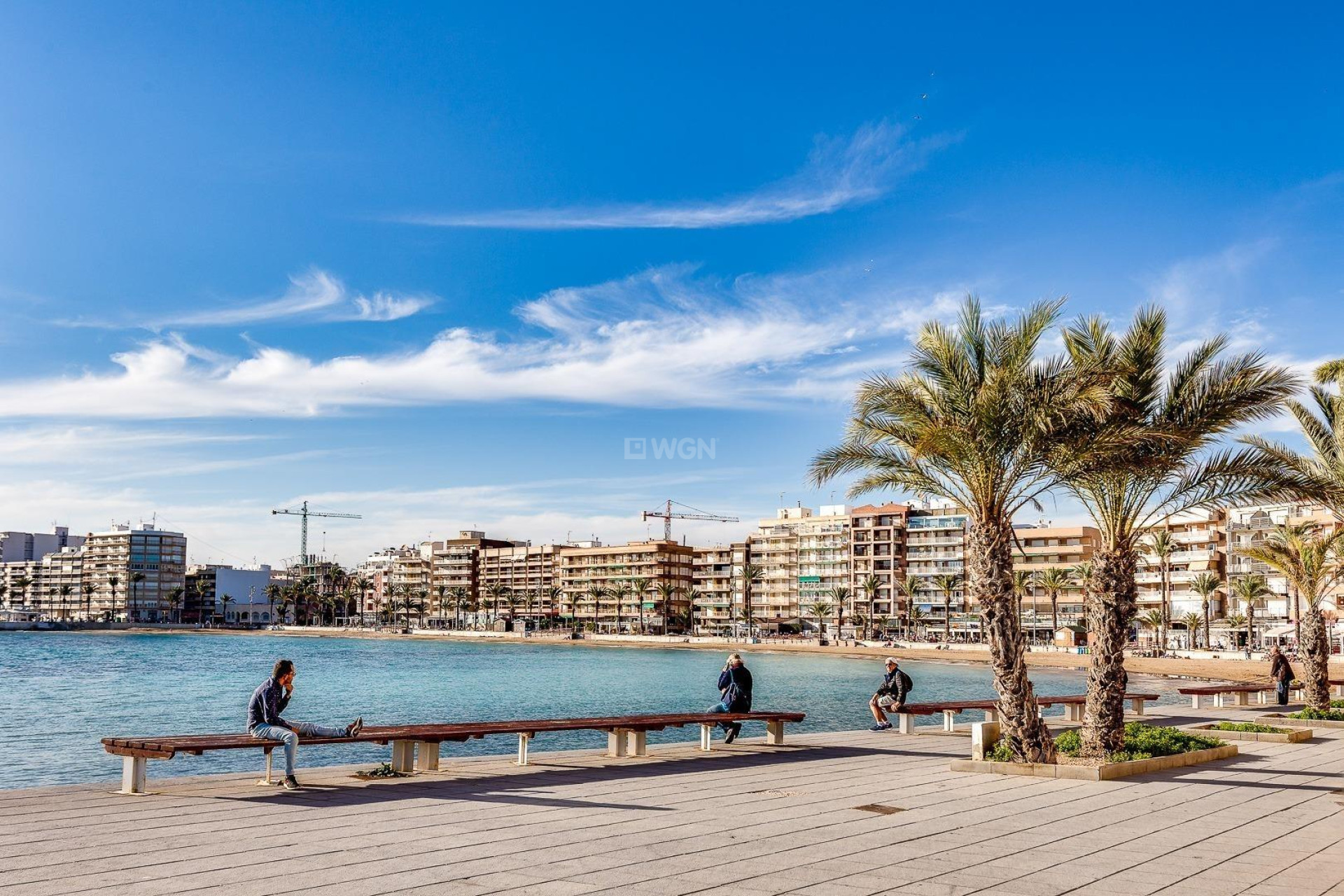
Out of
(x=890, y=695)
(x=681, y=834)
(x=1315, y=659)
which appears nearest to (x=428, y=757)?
(x=681, y=834)

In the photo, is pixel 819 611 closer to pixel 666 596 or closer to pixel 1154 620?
pixel 666 596

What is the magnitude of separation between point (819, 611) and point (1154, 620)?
4926 centimetres

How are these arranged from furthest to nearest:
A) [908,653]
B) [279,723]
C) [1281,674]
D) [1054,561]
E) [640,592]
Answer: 1. [640,592]
2. [1054,561]
3. [908,653]
4. [1281,674]
5. [279,723]

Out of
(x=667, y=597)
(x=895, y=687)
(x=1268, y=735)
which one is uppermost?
(x=895, y=687)

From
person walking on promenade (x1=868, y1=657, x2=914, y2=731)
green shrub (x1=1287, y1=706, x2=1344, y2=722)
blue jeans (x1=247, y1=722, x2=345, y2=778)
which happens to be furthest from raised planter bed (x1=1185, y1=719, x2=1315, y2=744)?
blue jeans (x1=247, y1=722, x2=345, y2=778)

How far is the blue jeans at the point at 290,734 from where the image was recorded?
484 inches

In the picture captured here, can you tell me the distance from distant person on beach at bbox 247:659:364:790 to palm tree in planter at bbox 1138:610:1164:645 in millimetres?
113556

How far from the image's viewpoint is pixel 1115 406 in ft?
51.1

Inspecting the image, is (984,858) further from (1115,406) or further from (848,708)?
(848,708)

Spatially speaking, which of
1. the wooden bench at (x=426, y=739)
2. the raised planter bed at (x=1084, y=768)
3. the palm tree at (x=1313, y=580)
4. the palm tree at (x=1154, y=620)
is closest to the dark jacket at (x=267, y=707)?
the wooden bench at (x=426, y=739)

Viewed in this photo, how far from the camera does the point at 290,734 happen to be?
12.5m

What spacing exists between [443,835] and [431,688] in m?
54.0

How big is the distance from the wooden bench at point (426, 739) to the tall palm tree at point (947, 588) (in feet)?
407

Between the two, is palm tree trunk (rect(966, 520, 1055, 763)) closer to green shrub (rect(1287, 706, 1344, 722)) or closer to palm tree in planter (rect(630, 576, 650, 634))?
green shrub (rect(1287, 706, 1344, 722))
